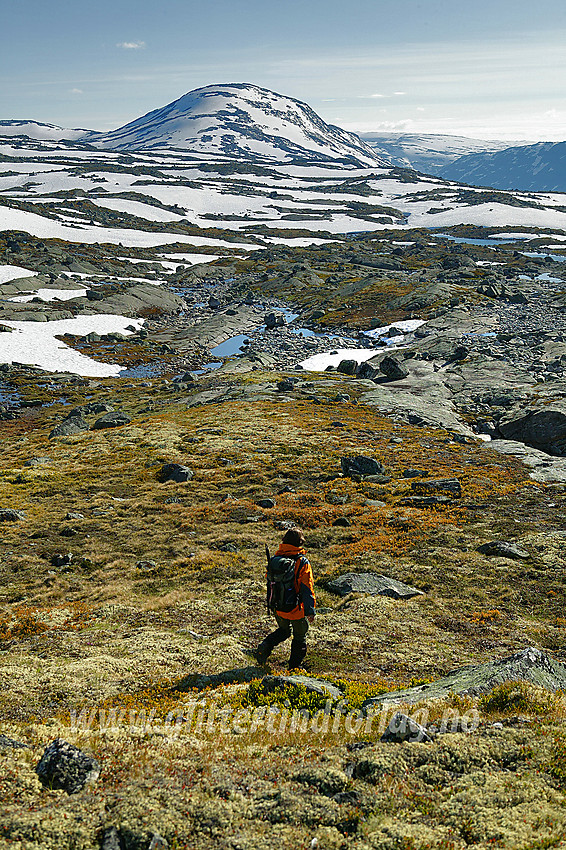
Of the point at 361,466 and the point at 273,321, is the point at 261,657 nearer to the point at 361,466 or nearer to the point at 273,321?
the point at 361,466

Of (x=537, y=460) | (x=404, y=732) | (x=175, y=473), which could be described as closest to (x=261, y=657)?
(x=404, y=732)

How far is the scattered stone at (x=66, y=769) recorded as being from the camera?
7191mm

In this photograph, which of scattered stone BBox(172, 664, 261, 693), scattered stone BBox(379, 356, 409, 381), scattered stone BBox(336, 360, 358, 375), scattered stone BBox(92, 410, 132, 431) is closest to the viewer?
scattered stone BBox(172, 664, 261, 693)

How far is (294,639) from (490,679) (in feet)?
14.5

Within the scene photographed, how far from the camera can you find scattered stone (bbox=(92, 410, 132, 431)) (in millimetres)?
48938

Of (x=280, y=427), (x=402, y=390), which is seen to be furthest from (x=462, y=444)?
(x=402, y=390)

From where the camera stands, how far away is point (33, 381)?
68.4 metres

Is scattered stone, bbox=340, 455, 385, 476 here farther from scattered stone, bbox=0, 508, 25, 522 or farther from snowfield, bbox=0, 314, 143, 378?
snowfield, bbox=0, 314, 143, 378

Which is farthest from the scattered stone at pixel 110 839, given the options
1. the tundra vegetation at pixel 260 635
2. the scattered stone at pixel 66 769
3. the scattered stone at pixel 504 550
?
the scattered stone at pixel 504 550

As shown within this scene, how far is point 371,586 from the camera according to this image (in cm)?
1791

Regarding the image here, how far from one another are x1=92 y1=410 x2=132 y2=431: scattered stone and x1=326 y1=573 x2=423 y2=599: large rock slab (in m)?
35.4

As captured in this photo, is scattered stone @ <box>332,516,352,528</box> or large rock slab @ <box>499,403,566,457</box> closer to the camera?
scattered stone @ <box>332,516,352,528</box>

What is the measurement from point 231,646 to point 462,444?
29.8 metres

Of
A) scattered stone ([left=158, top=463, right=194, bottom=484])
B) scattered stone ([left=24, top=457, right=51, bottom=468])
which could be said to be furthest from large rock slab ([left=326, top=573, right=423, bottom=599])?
scattered stone ([left=24, top=457, right=51, bottom=468])
